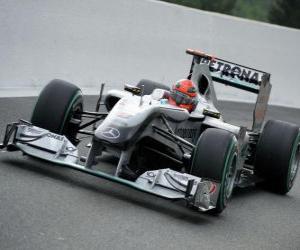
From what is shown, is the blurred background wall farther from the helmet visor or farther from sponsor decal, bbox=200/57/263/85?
the helmet visor

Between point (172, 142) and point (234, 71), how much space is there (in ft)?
7.33

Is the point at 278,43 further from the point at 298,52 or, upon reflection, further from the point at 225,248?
the point at 225,248

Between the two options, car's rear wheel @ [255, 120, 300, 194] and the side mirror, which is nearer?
the side mirror

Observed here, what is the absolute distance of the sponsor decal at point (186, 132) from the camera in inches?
361

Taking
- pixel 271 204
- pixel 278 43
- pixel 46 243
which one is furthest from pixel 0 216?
pixel 278 43

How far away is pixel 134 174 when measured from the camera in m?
8.20

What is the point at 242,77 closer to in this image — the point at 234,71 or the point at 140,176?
the point at 234,71

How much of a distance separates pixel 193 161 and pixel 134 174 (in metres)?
0.59

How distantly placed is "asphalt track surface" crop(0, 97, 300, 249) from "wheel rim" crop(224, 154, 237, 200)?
0.22 m

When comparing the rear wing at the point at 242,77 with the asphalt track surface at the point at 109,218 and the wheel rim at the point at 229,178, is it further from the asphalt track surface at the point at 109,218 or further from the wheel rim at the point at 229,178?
the wheel rim at the point at 229,178

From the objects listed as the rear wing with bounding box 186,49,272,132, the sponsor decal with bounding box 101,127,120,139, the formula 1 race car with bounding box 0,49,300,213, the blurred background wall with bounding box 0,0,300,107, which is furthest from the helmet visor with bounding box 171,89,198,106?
the blurred background wall with bounding box 0,0,300,107

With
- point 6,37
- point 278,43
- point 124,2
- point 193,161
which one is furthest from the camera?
point 278,43

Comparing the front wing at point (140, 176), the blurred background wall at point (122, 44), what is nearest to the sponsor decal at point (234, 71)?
the front wing at point (140, 176)

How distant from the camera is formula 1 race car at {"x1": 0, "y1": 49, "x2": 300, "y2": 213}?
26.5 feet
